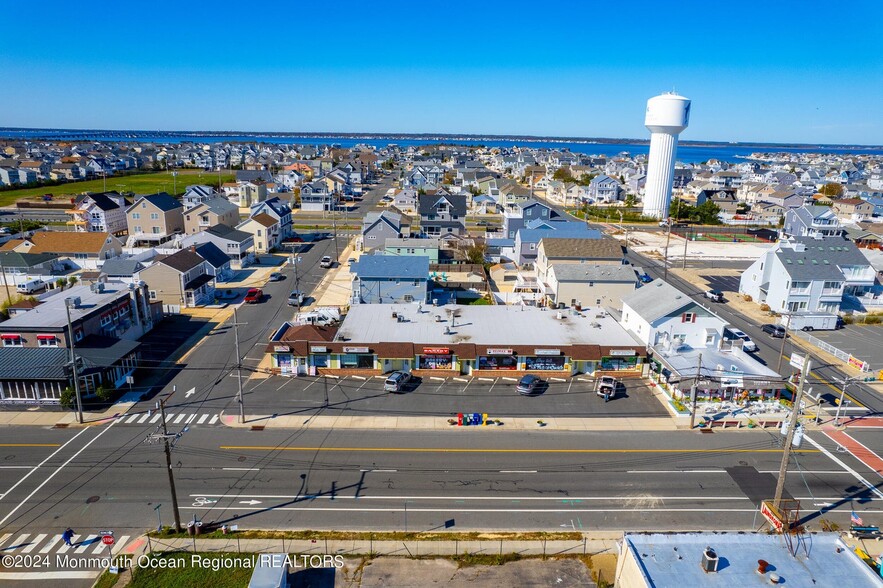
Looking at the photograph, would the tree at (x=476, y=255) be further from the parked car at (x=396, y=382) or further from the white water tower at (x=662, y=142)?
the white water tower at (x=662, y=142)

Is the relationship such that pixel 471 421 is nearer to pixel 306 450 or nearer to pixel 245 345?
pixel 306 450

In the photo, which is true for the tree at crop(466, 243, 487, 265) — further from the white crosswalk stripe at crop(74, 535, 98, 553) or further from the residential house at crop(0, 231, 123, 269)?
the white crosswalk stripe at crop(74, 535, 98, 553)

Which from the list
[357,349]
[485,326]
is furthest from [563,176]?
[357,349]

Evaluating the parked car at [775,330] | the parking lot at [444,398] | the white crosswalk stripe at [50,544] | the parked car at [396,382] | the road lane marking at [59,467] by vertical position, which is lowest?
the road lane marking at [59,467]

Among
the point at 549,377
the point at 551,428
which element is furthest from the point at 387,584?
the point at 549,377

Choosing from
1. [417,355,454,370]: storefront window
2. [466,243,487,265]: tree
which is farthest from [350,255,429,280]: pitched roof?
[417,355,454,370]: storefront window

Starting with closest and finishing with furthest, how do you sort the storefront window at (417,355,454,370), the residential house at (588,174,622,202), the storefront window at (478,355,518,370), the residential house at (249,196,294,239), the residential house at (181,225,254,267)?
the storefront window at (417,355,454,370), the storefront window at (478,355,518,370), the residential house at (181,225,254,267), the residential house at (249,196,294,239), the residential house at (588,174,622,202)

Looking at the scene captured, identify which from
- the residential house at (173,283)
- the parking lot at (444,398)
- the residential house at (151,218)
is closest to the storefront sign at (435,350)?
the parking lot at (444,398)
